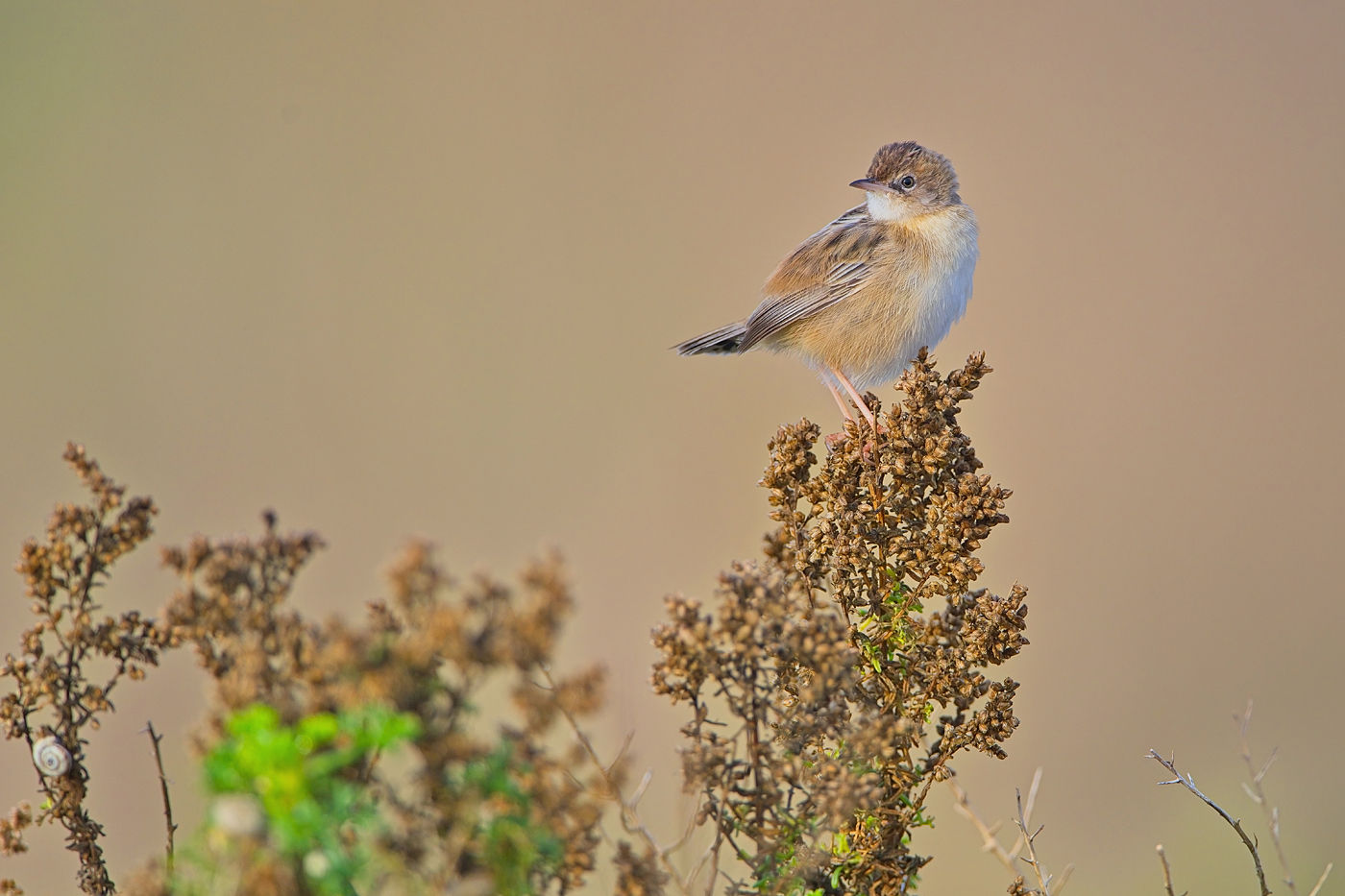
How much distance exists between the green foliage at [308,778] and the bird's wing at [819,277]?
152 inches

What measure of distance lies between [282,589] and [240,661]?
0.15m

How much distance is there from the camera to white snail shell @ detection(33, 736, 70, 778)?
160cm

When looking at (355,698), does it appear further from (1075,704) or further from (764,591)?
(1075,704)

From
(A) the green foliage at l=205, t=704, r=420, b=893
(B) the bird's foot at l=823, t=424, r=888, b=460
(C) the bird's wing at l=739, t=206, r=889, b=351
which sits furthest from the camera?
(C) the bird's wing at l=739, t=206, r=889, b=351

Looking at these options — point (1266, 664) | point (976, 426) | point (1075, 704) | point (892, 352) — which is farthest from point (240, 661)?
point (1266, 664)

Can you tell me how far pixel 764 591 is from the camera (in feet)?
5.36

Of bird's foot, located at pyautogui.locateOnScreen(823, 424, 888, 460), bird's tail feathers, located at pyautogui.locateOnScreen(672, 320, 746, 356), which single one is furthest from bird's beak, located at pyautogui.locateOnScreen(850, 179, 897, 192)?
bird's foot, located at pyautogui.locateOnScreen(823, 424, 888, 460)

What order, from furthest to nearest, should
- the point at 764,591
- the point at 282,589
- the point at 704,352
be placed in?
the point at 704,352 → the point at 764,591 → the point at 282,589

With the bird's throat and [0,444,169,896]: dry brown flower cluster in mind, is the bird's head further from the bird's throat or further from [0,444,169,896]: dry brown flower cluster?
[0,444,169,896]: dry brown flower cluster

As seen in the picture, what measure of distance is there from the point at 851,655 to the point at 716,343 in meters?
3.41

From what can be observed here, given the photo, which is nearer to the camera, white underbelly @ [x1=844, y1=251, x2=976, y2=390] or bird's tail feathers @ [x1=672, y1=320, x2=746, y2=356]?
white underbelly @ [x1=844, y1=251, x2=976, y2=390]

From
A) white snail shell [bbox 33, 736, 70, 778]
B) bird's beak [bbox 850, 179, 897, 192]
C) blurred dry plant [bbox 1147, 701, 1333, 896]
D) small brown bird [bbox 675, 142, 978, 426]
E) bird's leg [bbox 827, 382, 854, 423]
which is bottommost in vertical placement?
blurred dry plant [bbox 1147, 701, 1333, 896]

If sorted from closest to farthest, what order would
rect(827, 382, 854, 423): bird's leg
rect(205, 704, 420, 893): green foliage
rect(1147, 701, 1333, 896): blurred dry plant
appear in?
1. rect(205, 704, 420, 893): green foliage
2. rect(1147, 701, 1333, 896): blurred dry plant
3. rect(827, 382, 854, 423): bird's leg

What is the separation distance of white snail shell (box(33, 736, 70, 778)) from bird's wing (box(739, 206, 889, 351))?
3583 millimetres
